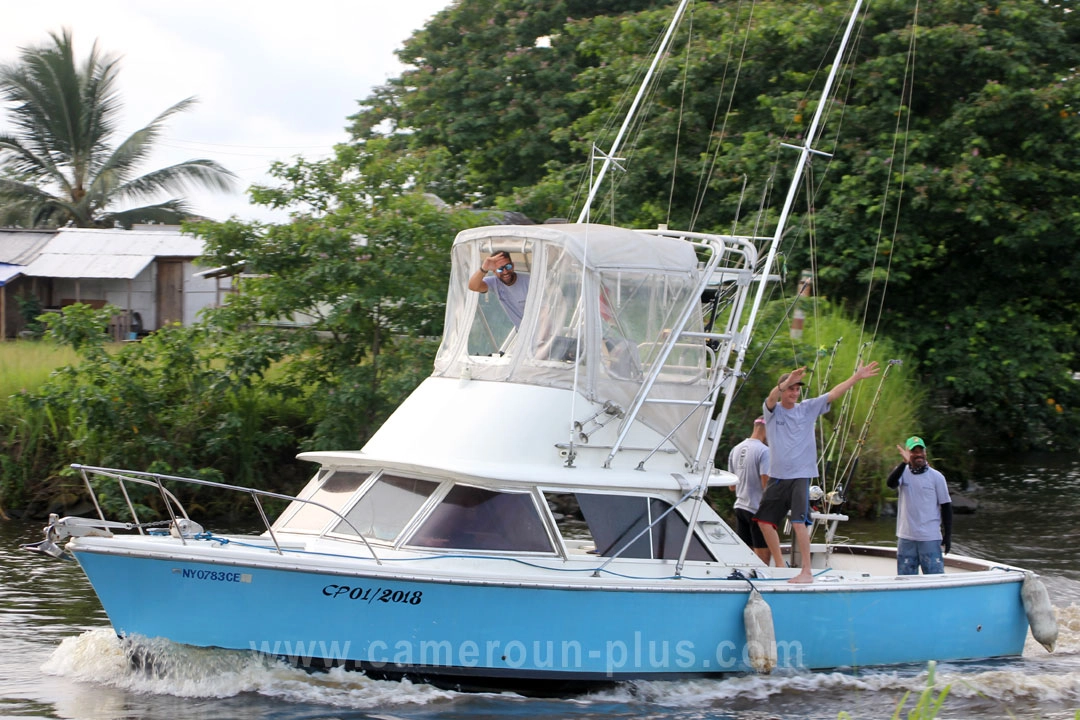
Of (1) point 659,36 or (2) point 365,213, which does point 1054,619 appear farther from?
(1) point 659,36

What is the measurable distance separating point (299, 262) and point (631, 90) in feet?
24.8

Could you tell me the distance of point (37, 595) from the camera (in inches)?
468

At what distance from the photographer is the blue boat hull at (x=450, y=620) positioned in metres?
7.95

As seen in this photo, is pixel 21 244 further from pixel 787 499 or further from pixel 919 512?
pixel 919 512

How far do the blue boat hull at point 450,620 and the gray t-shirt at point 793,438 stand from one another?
983 mm

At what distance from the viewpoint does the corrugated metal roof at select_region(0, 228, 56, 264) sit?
90.7 feet

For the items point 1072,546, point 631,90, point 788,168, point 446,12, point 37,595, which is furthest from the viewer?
point 446,12

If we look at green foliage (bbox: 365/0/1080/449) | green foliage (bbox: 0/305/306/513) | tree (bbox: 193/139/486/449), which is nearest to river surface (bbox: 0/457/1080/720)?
green foliage (bbox: 0/305/306/513)

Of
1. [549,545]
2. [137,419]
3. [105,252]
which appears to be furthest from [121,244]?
[549,545]

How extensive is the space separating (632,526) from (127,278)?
69.0ft

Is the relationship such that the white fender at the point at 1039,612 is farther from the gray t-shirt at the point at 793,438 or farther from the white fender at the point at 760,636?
the white fender at the point at 760,636

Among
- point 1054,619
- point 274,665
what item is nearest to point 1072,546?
point 1054,619

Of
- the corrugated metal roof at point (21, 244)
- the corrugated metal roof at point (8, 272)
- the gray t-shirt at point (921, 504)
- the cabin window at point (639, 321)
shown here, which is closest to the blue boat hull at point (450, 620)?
the gray t-shirt at point (921, 504)

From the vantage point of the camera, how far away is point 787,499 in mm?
9578
